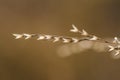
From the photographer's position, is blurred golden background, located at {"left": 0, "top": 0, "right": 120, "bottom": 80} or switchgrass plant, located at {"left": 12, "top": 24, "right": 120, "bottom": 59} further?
blurred golden background, located at {"left": 0, "top": 0, "right": 120, "bottom": 80}

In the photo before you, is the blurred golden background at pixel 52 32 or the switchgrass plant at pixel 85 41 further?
the blurred golden background at pixel 52 32

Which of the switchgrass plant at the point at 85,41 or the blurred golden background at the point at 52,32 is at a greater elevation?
the blurred golden background at the point at 52,32

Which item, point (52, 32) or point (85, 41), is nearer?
point (85, 41)

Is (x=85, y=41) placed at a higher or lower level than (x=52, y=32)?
lower

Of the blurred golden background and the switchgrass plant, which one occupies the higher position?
the blurred golden background
